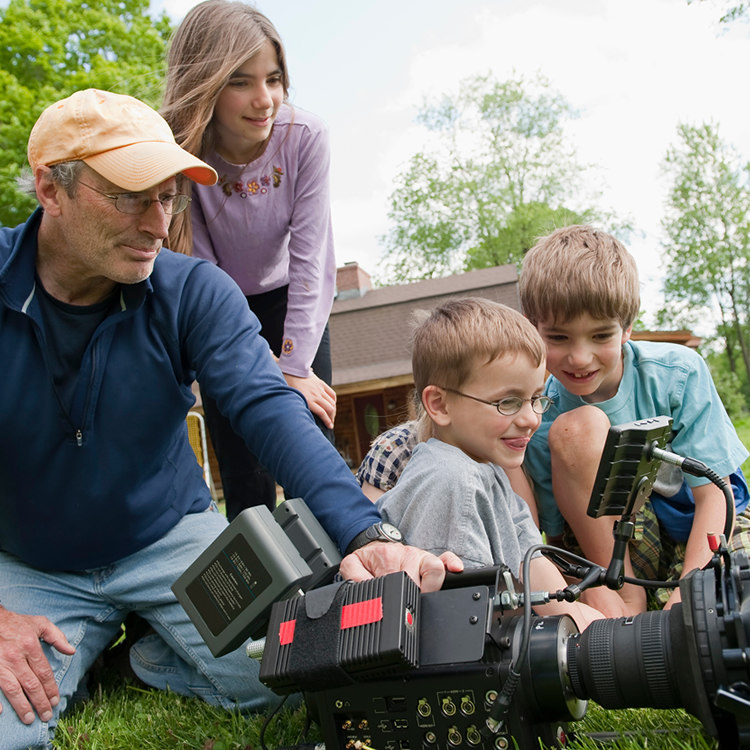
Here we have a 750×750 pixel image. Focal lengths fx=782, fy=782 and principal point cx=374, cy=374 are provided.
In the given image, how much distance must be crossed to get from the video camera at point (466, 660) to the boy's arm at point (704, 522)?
0.96 meters

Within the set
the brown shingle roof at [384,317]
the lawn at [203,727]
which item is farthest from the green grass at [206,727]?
the brown shingle roof at [384,317]

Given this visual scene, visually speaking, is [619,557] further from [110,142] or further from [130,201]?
[110,142]

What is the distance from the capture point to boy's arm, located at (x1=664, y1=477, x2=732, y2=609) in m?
2.38

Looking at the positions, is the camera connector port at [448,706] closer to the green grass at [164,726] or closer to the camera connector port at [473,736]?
the camera connector port at [473,736]

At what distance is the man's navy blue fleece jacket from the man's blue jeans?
0.20 ft

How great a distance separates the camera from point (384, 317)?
20266mm

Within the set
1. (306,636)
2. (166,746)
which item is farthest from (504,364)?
(166,746)

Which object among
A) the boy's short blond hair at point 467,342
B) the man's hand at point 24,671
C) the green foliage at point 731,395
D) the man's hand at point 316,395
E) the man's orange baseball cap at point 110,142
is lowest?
the green foliage at point 731,395

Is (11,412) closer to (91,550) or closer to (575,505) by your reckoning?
(91,550)

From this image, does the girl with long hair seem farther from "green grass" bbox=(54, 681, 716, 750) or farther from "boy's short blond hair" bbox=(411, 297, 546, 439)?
"green grass" bbox=(54, 681, 716, 750)

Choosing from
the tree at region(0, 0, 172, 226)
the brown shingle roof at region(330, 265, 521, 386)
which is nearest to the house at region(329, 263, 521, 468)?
the brown shingle roof at region(330, 265, 521, 386)

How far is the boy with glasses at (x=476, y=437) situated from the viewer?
1985mm

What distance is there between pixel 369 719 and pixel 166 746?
0.91 m

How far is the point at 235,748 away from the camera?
2.06m
